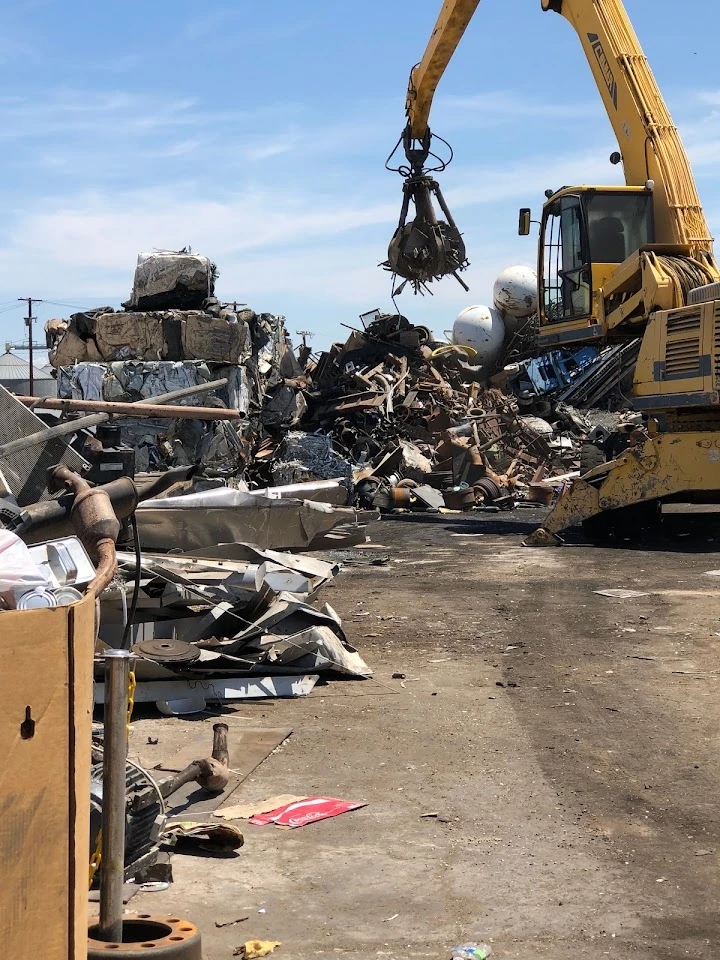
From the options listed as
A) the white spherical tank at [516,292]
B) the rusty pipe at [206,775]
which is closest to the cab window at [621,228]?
the rusty pipe at [206,775]

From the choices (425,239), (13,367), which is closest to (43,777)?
(425,239)

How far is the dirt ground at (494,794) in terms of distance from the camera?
3.51m

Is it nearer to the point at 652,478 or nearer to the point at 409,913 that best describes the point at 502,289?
the point at 652,478

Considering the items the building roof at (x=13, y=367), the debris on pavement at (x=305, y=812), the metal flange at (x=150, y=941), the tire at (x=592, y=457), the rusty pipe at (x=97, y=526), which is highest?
the building roof at (x=13, y=367)

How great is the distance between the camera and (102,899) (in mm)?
2869

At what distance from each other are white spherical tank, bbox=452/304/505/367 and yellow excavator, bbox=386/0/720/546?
50.4ft

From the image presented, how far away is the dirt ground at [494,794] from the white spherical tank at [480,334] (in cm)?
2228

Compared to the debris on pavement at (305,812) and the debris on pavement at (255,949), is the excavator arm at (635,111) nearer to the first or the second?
the debris on pavement at (305,812)

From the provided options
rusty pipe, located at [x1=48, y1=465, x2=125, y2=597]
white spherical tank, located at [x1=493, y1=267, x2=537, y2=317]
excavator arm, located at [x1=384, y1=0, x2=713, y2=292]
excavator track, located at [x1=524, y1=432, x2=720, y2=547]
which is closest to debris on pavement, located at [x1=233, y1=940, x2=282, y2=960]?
rusty pipe, located at [x1=48, y1=465, x2=125, y2=597]

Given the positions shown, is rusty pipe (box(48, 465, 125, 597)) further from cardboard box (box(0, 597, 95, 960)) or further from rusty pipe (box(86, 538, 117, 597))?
cardboard box (box(0, 597, 95, 960))

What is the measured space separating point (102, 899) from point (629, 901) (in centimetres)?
179

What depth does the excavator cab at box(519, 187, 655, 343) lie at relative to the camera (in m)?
13.8

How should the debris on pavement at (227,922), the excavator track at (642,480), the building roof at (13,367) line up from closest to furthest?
1. the debris on pavement at (227,922)
2. the excavator track at (642,480)
3. the building roof at (13,367)

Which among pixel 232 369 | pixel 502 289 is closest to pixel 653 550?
pixel 232 369
